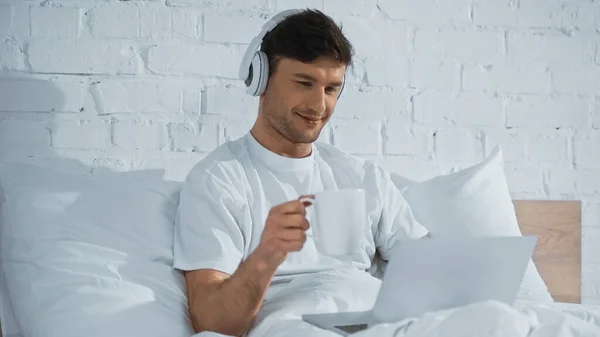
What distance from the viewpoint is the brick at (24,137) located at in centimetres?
197

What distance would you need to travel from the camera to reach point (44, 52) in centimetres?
201

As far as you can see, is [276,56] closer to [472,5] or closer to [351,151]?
[351,151]

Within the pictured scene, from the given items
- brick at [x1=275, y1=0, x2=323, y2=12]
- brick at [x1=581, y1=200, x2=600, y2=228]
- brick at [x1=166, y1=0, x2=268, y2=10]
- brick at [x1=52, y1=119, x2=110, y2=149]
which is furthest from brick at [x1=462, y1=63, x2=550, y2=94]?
brick at [x1=52, y1=119, x2=110, y2=149]

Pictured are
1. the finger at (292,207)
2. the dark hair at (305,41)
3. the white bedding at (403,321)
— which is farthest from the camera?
the dark hair at (305,41)

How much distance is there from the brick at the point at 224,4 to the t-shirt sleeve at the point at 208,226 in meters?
0.52

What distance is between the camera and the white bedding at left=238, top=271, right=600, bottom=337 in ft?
3.96

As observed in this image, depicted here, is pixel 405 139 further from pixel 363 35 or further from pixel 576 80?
pixel 576 80

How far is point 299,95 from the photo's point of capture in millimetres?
1843

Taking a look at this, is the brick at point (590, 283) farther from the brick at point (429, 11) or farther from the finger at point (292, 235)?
the finger at point (292, 235)

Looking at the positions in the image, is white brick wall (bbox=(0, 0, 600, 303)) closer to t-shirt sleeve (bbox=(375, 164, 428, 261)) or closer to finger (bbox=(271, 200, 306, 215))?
t-shirt sleeve (bbox=(375, 164, 428, 261))

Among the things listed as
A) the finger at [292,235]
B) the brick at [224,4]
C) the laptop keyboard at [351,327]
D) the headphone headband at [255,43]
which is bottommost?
the laptop keyboard at [351,327]

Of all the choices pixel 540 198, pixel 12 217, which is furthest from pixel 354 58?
pixel 12 217

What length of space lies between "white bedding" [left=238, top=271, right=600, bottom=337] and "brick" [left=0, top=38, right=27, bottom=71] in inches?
31.4

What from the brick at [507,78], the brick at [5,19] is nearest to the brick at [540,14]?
the brick at [507,78]
